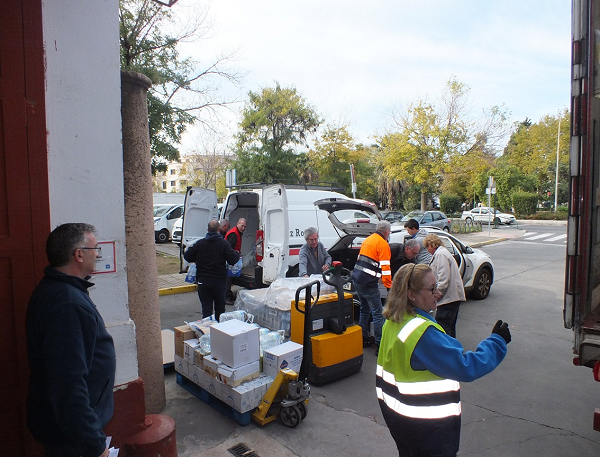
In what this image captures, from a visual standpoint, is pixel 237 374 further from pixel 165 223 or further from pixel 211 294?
pixel 165 223

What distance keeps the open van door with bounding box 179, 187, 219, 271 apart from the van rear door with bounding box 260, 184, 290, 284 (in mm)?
1406

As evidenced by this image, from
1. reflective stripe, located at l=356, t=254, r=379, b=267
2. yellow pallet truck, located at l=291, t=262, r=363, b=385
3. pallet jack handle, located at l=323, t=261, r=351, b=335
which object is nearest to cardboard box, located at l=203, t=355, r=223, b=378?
yellow pallet truck, located at l=291, t=262, r=363, b=385

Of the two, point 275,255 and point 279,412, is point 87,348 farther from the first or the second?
point 275,255

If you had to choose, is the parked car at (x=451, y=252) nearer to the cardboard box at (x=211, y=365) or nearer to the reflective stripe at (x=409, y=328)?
the cardboard box at (x=211, y=365)

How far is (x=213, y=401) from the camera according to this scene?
4.21 metres

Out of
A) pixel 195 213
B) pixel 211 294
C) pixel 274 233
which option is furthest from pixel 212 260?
pixel 195 213

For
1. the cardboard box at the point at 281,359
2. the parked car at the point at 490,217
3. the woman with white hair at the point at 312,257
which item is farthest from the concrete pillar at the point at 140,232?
the parked car at the point at 490,217

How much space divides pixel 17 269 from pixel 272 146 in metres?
23.7

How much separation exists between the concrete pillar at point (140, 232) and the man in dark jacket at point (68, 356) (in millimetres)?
1824

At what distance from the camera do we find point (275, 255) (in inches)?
293

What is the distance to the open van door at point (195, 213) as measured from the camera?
8.19 meters

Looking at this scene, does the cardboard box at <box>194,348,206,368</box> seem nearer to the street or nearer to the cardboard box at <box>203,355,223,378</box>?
the cardboard box at <box>203,355,223,378</box>

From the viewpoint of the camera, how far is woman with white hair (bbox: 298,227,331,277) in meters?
6.56

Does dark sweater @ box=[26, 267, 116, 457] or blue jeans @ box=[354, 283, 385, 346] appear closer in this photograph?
dark sweater @ box=[26, 267, 116, 457]
